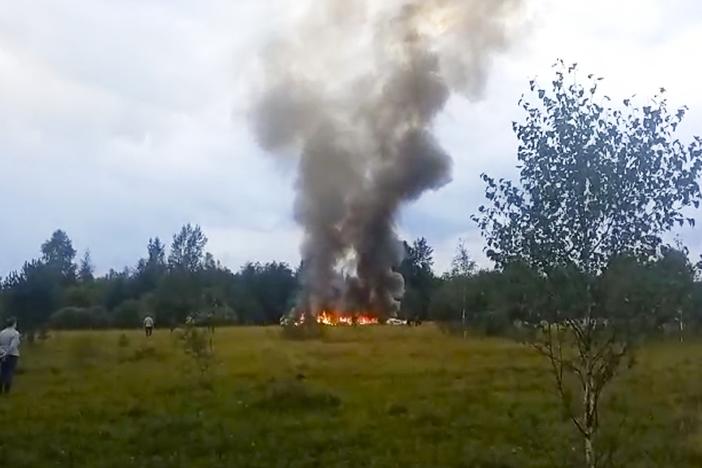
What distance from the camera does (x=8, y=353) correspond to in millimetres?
21922

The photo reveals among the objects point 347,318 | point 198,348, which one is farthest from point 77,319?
point 198,348

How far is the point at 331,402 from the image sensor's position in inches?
819

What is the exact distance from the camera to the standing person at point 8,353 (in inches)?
866

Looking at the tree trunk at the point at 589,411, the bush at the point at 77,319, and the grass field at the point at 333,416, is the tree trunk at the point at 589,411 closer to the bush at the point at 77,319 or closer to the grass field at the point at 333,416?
the grass field at the point at 333,416

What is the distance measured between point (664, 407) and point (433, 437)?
22.2ft

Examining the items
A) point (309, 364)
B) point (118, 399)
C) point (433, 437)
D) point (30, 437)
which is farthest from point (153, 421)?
point (309, 364)

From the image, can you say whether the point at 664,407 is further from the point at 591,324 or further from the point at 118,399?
the point at 118,399

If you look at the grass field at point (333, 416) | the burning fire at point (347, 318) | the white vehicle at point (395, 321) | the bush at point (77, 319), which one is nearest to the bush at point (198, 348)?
the grass field at point (333, 416)

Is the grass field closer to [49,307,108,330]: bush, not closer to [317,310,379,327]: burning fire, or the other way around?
[49,307,108,330]: bush

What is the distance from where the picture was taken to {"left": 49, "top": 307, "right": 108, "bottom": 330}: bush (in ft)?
237

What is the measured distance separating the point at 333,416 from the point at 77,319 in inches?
2386

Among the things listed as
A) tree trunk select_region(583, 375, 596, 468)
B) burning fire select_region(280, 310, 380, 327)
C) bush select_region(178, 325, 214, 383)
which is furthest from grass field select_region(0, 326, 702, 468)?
burning fire select_region(280, 310, 380, 327)

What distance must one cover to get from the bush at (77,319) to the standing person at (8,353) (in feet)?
162

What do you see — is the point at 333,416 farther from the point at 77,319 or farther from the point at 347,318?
the point at 347,318
